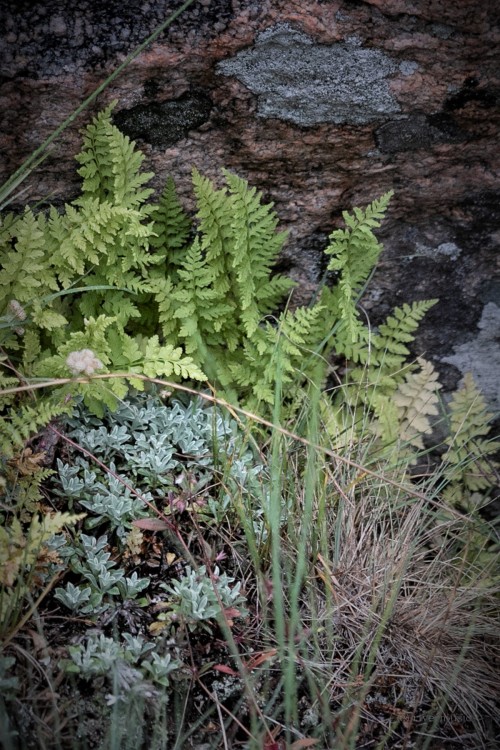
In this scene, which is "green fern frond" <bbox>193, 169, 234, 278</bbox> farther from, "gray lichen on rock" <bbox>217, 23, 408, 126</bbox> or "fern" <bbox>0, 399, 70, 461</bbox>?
"fern" <bbox>0, 399, 70, 461</bbox>

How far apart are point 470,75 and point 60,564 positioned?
105 inches

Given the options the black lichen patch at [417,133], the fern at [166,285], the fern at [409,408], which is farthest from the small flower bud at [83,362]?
the black lichen patch at [417,133]

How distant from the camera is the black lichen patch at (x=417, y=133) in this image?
2967mm

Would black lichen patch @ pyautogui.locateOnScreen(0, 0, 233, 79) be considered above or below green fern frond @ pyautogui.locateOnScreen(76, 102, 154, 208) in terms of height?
above

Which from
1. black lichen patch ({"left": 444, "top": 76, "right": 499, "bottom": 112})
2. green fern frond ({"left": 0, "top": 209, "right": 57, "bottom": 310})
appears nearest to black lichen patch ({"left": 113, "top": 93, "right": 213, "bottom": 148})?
green fern frond ({"left": 0, "top": 209, "right": 57, "bottom": 310})

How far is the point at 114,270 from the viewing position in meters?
2.86

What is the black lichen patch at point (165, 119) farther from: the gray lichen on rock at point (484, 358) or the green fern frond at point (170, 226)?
the gray lichen on rock at point (484, 358)

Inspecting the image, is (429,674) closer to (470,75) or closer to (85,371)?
(85,371)

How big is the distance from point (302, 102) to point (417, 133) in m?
0.58

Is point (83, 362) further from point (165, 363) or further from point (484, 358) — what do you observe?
→ point (484, 358)

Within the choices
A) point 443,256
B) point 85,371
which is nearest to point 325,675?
point 85,371

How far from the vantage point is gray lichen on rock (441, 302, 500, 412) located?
139 inches

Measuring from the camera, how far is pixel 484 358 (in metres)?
3.58

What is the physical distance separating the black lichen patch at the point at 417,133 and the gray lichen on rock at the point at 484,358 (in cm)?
100
